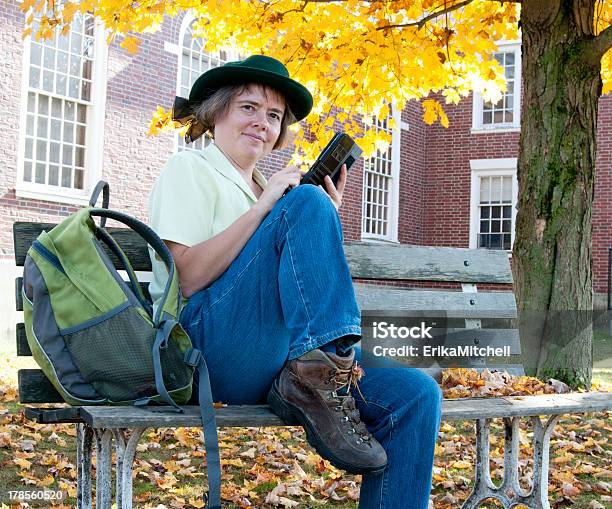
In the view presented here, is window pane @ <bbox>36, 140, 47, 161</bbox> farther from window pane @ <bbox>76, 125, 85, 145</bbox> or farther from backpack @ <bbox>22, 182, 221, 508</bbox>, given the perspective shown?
backpack @ <bbox>22, 182, 221, 508</bbox>

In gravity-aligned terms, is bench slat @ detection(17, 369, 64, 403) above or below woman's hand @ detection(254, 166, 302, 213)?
below

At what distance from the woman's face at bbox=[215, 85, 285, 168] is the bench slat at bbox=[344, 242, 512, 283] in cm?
90

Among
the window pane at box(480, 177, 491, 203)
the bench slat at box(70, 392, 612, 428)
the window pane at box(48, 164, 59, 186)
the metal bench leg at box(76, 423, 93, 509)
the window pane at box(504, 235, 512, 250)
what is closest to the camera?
the bench slat at box(70, 392, 612, 428)

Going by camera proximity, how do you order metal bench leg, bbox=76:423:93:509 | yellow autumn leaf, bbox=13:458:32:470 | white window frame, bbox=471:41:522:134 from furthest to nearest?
white window frame, bbox=471:41:522:134 < yellow autumn leaf, bbox=13:458:32:470 < metal bench leg, bbox=76:423:93:509

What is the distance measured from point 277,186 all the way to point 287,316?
0.55 metres

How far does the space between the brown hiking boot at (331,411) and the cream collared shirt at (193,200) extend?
0.66 meters

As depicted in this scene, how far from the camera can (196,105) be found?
3.35m

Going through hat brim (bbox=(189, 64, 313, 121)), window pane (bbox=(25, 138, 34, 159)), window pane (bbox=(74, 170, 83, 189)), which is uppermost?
window pane (bbox=(25, 138, 34, 159))

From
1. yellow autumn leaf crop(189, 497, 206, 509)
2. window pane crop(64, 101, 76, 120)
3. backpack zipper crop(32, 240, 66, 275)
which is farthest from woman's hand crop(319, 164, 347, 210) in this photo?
window pane crop(64, 101, 76, 120)

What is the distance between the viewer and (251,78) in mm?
3213

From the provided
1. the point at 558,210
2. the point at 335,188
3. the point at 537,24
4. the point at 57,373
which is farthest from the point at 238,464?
the point at 537,24

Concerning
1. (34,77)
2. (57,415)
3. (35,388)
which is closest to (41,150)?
(34,77)

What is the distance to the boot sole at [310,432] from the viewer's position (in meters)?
2.43

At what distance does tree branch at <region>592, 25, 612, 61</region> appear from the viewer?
6.32 meters
